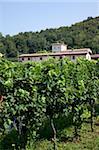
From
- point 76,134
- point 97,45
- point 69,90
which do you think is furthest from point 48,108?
point 97,45

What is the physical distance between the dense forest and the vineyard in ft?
219

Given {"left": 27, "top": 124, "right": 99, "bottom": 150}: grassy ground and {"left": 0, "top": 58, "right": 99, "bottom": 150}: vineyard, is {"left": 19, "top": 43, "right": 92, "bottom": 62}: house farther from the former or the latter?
{"left": 27, "top": 124, "right": 99, "bottom": 150}: grassy ground

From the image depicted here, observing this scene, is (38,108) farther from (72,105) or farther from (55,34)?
(55,34)

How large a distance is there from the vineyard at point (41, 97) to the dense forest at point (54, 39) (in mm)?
66730

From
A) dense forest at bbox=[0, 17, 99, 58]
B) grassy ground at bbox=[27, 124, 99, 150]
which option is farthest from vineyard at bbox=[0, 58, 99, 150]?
dense forest at bbox=[0, 17, 99, 58]

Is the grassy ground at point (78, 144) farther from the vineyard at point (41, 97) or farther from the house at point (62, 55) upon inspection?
the house at point (62, 55)

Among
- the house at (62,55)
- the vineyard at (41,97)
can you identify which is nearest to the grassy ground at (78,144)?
the vineyard at (41,97)

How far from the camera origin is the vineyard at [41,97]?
15.2 metres

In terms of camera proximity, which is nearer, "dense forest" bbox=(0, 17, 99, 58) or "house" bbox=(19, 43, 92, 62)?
"house" bbox=(19, 43, 92, 62)

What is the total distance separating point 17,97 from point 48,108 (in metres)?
2.23

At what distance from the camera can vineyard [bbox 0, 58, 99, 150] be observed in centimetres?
1521

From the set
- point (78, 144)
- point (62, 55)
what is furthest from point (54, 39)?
point (78, 144)

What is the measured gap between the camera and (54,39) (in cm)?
10706

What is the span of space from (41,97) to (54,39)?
91.8 meters
